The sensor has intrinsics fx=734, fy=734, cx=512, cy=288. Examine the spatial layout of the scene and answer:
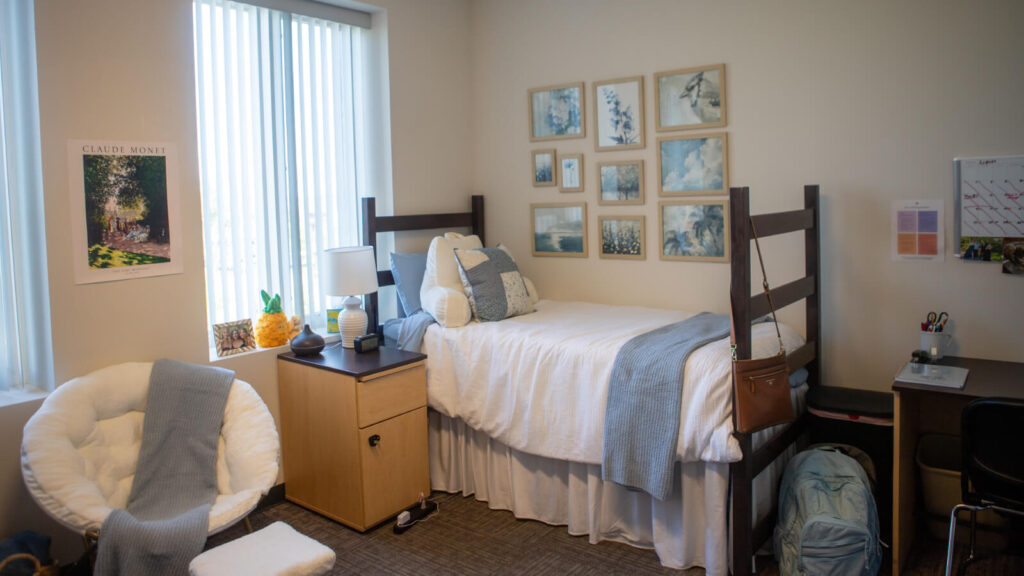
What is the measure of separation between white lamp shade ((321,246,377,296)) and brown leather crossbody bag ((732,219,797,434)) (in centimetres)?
168

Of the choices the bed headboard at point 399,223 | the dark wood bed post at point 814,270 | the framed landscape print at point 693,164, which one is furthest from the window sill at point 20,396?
the dark wood bed post at point 814,270

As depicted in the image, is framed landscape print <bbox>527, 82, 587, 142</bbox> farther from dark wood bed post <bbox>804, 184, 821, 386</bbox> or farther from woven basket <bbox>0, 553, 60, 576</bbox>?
woven basket <bbox>0, 553, 60, 576</bbox>

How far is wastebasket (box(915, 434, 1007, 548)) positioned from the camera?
2.89m

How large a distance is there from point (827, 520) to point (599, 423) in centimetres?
Result: 87

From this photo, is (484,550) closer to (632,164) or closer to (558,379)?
(558,379)

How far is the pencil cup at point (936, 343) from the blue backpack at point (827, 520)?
565mm

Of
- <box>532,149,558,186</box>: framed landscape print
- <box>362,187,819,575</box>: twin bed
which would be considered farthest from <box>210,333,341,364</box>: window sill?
<box>532,149,558,186</box>: framed landscape print

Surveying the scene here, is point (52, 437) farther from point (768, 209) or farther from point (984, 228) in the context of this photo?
point (984, 228)

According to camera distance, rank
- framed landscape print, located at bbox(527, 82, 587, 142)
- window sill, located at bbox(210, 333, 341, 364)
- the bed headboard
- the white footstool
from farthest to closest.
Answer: framed landscape print, located at bbox(527, 82, 587, 142)
the bed headboard
window sill, located at bbox(210, 333, 341, 364)
the white footstool

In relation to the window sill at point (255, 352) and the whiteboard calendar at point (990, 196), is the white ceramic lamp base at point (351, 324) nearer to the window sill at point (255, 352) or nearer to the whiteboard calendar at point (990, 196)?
the window sill at point (255, 352)

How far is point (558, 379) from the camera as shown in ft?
9.99

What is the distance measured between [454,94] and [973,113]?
2652mm

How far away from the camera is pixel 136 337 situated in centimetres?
293

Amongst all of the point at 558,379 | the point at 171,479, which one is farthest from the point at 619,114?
the point at 171,479
